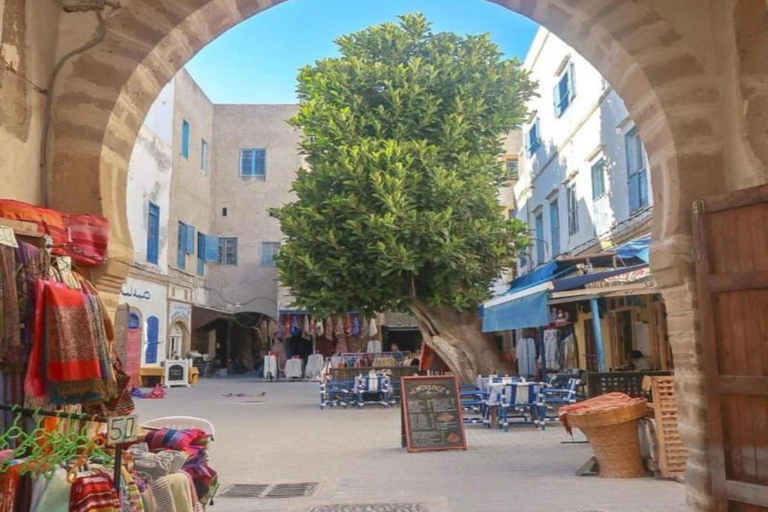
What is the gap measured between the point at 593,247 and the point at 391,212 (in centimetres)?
476

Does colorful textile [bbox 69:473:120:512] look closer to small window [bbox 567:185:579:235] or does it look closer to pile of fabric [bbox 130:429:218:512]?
pile of fabric [bbox 130:429:218:512]

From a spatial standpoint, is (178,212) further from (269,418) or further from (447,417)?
→ (447,417)

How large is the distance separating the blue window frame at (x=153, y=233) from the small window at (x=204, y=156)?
5.84 meters

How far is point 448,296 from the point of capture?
48.4 feet

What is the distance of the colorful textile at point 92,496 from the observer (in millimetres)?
2750

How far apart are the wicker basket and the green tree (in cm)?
700

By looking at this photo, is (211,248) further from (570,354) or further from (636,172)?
(636,172)

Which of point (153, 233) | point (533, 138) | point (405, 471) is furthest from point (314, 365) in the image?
point (405, 471)

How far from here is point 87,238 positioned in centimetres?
424

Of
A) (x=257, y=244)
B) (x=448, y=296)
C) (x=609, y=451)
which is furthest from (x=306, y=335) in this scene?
(x=609, y=451)

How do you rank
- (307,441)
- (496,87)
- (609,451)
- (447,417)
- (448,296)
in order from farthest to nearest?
(496,87) < (448,296) < (307,441) < (447,417) < (609,451)

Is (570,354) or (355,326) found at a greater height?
(355,326)

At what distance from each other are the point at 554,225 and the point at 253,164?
14857mm

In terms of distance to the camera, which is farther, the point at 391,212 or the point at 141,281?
the point at 141,281
